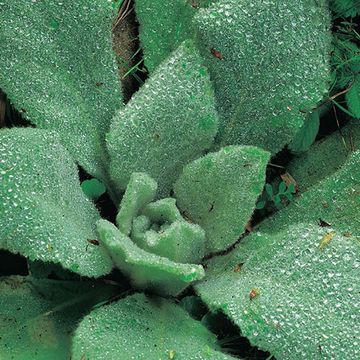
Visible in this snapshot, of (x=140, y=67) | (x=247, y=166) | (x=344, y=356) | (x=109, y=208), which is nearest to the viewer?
(x=344, y=356)

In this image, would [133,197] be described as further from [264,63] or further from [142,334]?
A: [264,63]

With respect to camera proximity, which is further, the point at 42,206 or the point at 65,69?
the point at 65,69

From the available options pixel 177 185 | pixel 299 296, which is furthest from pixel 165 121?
pixel 299 296

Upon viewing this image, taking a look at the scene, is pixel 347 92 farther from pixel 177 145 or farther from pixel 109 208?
pixel 109 208

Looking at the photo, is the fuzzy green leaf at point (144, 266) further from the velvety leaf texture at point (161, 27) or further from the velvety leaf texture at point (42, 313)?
the velvety leaf texture at point (161, 27)

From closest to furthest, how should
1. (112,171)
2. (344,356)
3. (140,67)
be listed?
(344,356) → (112,171) → (140,67)

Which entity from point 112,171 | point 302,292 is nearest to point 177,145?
point 112,171

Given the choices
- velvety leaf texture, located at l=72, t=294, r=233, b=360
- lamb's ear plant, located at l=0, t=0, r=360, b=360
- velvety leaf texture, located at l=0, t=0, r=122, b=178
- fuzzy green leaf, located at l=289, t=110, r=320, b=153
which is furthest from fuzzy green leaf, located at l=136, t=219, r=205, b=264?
fuzzy green leaf, located at l=289, t=110, r=320, b=153
